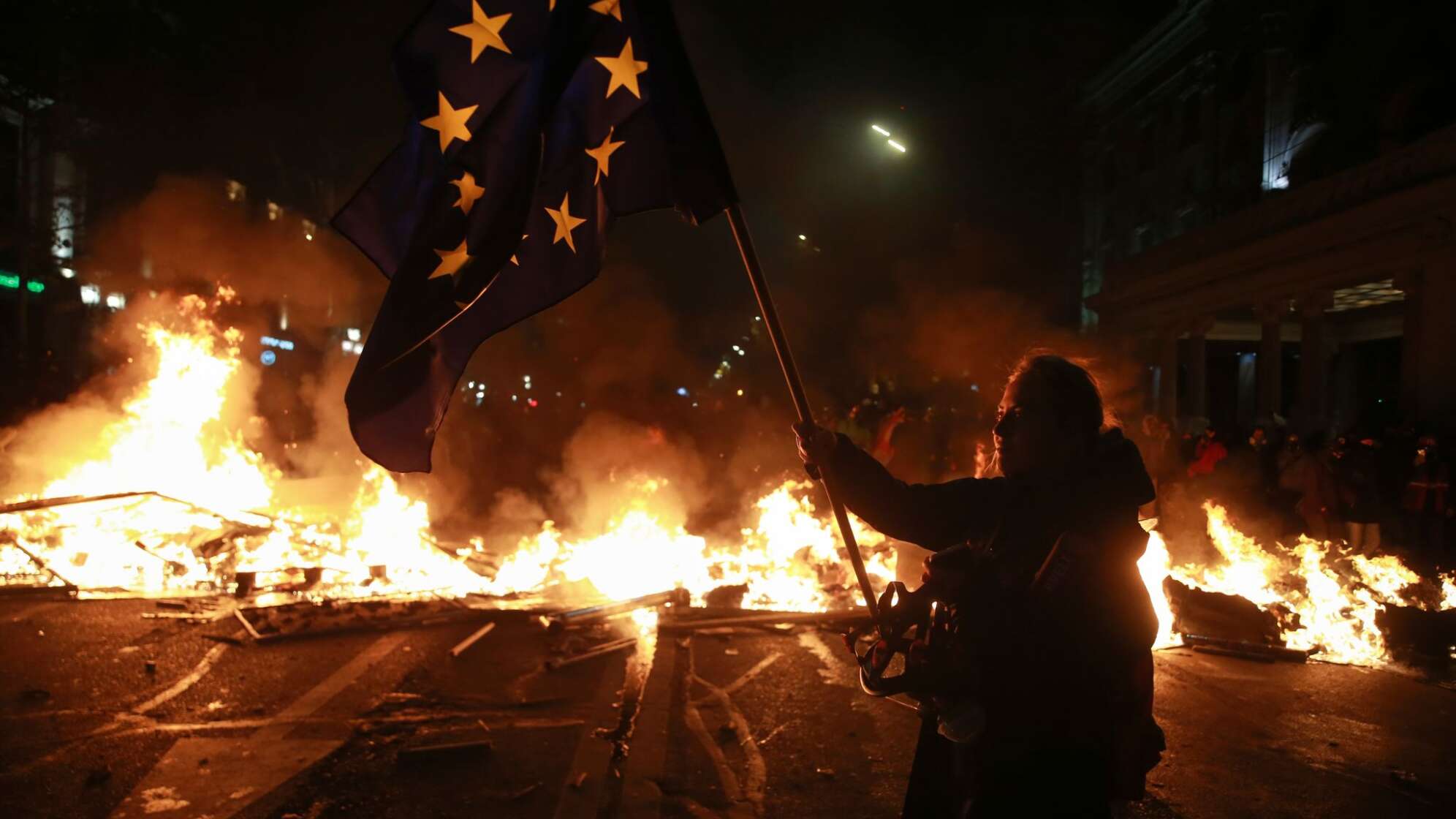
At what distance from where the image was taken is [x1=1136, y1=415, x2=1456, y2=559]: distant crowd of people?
30.3 feet

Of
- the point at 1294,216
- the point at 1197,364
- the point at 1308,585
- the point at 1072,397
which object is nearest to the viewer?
the point at 1072,397

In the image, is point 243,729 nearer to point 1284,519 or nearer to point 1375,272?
point 1284,519

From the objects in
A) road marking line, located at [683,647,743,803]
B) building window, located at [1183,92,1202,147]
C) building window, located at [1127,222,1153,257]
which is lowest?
road marking line, located at [683,647,743,803]

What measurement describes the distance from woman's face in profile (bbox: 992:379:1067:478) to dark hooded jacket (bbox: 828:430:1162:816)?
101mm

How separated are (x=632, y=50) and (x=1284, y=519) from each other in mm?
11054

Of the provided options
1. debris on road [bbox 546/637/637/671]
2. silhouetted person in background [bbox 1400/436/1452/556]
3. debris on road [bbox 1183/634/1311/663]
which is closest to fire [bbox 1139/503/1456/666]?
debris on road [bbox 1183/634/1311/663]

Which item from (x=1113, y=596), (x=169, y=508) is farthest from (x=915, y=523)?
(x=169, y=508)

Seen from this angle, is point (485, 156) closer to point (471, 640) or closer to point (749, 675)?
point (749, 675)

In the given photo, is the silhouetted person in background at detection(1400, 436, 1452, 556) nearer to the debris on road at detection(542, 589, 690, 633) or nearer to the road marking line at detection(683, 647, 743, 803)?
the debris on road at detection(542, 589, 690, 633)

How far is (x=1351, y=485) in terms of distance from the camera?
964 centimetres

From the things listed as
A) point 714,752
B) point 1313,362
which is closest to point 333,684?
point 714,752

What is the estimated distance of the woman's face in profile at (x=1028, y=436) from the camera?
1.94 m

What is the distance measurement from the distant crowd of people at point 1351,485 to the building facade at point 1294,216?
1.50 meters

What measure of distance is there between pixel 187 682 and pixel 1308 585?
9.45 m
